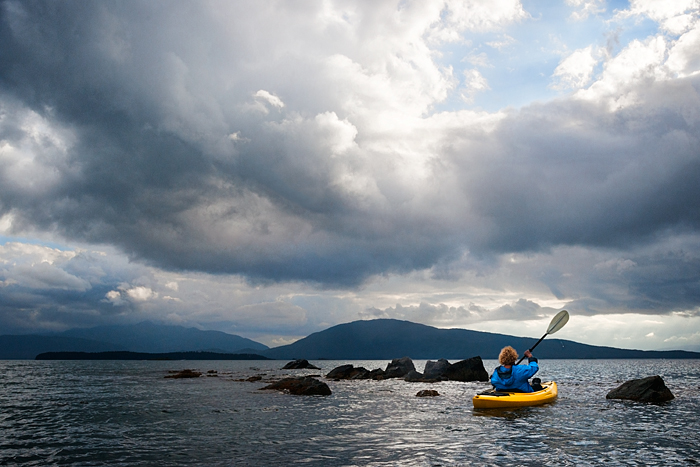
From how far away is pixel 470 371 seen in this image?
5666cm

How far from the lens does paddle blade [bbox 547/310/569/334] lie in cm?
3203

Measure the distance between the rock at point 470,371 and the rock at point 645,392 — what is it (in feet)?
83.4

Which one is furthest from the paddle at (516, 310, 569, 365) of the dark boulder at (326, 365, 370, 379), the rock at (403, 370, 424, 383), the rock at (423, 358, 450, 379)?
the dark boulder at (326, 365, 370, 379)

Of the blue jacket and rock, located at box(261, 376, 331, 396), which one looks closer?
the blue jacket

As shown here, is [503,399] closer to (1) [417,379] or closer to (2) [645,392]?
(2) [645,392]

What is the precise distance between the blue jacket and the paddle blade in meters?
8.89

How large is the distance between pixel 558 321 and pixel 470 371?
87.5 feet

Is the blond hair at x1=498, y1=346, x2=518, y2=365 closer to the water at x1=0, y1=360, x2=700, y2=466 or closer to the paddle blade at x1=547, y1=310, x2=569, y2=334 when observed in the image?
the water at x1=0, y1=360, x2=700, y2=466

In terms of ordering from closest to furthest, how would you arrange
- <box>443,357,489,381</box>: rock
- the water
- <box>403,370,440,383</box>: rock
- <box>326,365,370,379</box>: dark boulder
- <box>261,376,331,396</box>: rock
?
the water, <box>261,376,331,396</box>: rock, <box>443,357,489,381</box>: rock, <box>403,370,440,383</box>: rock, <box>326,365,370,379</box>: dark boulder

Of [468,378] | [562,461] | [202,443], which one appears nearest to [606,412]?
[562,461]

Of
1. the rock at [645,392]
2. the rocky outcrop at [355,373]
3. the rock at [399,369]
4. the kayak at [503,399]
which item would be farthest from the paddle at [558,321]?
the rocky outcrop at [355,373]

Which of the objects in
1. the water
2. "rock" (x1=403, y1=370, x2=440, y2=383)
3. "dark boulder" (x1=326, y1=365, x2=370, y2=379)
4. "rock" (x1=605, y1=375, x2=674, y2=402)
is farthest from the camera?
"dark boulder" (x1=326, y1=365, x2=370, y2=379)

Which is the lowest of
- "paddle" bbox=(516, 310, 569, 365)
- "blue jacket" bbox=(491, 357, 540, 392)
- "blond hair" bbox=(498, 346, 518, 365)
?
"blue jacket" bbox=(491, 357, 540, 392)

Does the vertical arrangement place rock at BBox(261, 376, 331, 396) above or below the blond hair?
below
